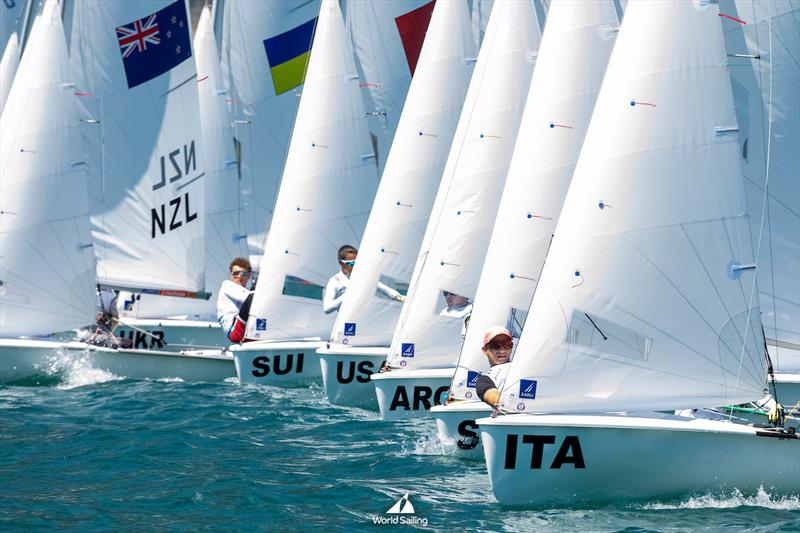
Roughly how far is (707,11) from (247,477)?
4.69 meters

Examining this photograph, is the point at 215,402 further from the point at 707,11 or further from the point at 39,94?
the point at 707,11

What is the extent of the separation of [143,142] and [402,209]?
481 cm

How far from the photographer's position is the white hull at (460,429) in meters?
11.3

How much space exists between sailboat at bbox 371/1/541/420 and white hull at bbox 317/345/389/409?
1.18 metres

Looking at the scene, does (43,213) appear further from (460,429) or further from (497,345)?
(497,345)

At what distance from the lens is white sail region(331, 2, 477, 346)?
48.8 feet

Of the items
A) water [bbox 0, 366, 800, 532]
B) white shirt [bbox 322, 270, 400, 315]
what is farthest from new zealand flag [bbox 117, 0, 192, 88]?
water [bbox 0, 366, 800, 532]

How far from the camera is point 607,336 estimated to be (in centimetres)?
976

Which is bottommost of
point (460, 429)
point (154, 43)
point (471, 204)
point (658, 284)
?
point (460, 429)

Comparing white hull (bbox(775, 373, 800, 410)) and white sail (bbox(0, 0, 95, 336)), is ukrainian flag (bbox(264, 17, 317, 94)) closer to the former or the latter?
white sail (bbox(0, 0, 95, 336))

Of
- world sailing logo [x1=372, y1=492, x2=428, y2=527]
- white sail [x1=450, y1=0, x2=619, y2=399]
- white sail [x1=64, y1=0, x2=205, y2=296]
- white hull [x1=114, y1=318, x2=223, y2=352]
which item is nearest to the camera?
world sailing logo [x1=372, y1=492, x2=428, y2=527]

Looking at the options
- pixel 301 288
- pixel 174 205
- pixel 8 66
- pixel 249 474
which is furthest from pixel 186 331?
pixel 249 474

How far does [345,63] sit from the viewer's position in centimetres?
1766

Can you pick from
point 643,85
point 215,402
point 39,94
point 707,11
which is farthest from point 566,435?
point 39,94
